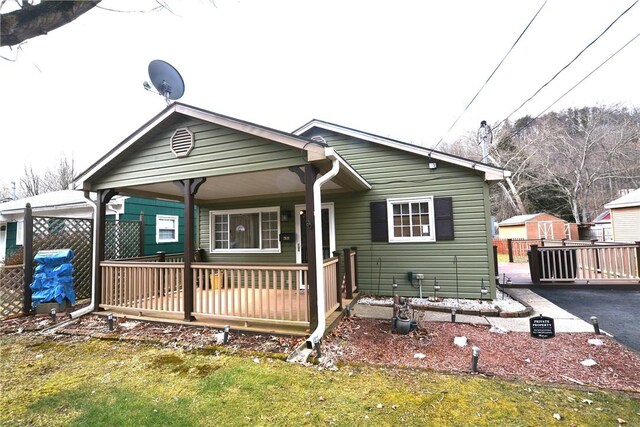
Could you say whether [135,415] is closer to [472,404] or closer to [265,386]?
[265,386]

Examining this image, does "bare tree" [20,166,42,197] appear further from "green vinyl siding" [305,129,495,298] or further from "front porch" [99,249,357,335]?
"green vinyl siding" [305,129,495,298]

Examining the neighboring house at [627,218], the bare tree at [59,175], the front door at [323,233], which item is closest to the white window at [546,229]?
the neighboring house at [627,218]

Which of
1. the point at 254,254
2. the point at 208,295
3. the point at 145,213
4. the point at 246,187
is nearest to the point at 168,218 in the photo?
the point at 145,213

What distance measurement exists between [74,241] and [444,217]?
8.15m

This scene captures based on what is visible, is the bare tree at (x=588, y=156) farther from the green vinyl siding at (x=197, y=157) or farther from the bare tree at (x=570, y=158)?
the green vinyl siding at (x=197, y=157)

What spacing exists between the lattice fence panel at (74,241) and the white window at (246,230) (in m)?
2.72

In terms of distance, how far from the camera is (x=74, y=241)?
6277 mm

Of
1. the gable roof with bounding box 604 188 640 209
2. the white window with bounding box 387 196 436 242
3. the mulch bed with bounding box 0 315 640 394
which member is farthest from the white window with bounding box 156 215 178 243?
the gable roof with bounding box 604 188 640 209

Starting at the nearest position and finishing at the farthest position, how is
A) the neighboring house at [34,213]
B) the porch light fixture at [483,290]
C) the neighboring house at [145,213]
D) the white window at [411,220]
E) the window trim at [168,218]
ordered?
the porch light fixture at [483,290], the white window at [411,220], the neighboring house at [145,213], the window trim at [168,218], the neighboring house at [34,213]

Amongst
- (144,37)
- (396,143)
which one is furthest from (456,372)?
(144,37)

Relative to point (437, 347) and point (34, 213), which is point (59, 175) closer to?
point (34, 213)

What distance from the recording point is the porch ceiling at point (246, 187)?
507 centimetres

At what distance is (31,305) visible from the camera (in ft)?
17.9

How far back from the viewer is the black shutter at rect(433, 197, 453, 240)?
6.03 m
